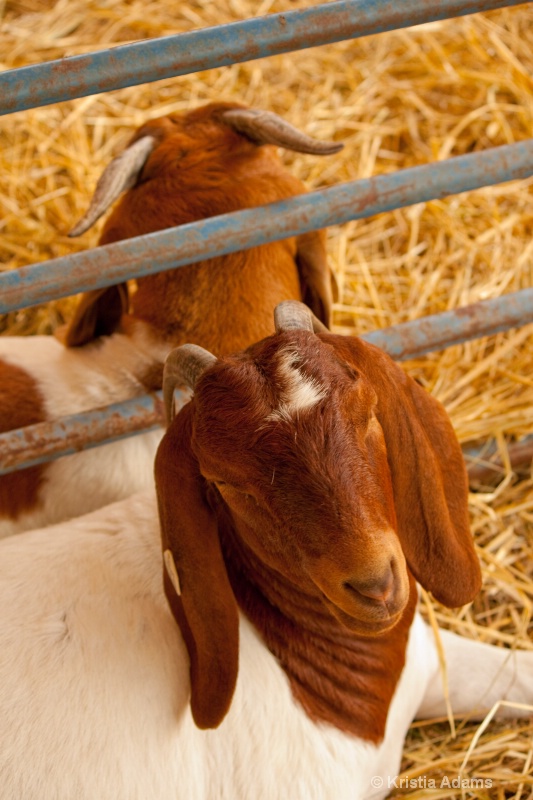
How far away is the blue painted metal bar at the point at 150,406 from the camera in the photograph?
2.51 meters

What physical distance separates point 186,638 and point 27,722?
38cm

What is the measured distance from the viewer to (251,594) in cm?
224

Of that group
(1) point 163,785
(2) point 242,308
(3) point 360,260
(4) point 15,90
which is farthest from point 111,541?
(3) point 360,260

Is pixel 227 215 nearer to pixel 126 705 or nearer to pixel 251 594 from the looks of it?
pixel 251 594

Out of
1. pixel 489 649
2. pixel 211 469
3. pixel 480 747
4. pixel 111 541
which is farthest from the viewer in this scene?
pixel 489 649

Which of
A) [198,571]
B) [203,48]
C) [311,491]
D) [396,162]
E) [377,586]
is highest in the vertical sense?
[203,48]

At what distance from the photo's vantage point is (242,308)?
2.76m

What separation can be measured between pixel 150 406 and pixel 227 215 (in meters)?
0.59

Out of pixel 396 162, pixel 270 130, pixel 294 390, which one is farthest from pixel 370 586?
pixel 396 162

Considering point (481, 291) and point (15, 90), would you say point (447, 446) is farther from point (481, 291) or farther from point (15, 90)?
point (481, 291)

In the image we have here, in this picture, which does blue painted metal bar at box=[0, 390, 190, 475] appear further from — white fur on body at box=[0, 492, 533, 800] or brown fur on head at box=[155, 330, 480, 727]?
brown fur on head at box=[155, 330, 480, 727]

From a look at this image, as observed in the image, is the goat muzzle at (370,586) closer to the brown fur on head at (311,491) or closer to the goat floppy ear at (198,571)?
the brown fur on head at (311,491)

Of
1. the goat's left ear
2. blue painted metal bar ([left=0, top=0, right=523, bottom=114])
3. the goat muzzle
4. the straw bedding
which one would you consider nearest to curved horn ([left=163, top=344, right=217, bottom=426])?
the goat muzzle

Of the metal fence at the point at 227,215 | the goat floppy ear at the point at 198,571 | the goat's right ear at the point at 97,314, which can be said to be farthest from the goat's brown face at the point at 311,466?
the goat's right ear at the point at 97,314
